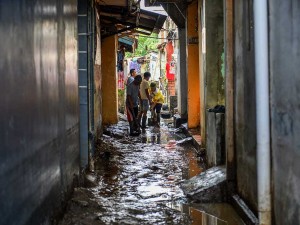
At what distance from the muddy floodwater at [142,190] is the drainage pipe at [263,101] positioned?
5.55 feet

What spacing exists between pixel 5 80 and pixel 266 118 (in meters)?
2.61

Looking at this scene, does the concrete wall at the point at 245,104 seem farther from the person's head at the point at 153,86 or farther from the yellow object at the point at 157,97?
the person's head at the point at 153,86

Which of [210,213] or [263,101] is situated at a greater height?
[263,101]

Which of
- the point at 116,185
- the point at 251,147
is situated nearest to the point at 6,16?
the point at 251,147

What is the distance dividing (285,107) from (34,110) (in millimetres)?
2470

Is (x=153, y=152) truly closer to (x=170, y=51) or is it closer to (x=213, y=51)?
(x=213, y=51)

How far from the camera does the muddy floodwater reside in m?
6.44

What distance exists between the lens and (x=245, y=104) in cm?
620

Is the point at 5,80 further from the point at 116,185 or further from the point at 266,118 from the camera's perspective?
the point at 116,185

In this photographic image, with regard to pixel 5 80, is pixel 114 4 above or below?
above

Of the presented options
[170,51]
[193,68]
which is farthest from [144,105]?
[170,51]

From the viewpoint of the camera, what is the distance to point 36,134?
4.53 metres

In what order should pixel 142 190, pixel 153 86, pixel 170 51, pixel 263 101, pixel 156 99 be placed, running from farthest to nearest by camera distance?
pixel 170 51 < pixel 153 86 < pixel 156 99 < pixel 142 190 < pixel 263 101

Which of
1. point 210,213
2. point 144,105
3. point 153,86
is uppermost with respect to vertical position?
point 153,86
